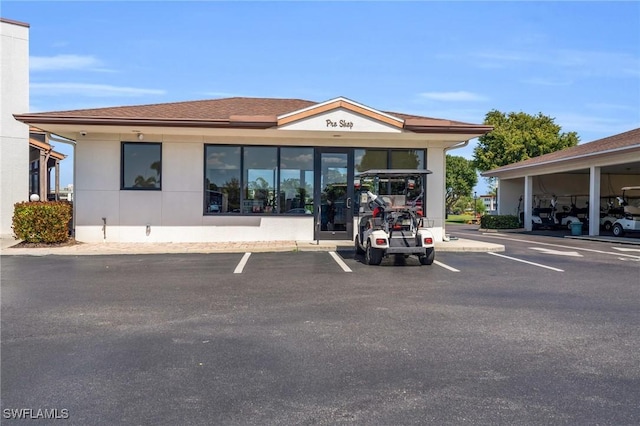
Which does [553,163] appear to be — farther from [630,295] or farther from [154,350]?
[154,350]

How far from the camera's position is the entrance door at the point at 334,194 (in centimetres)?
1475

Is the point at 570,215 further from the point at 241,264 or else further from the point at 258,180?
the point at 241,264

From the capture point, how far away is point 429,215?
49.6 ft

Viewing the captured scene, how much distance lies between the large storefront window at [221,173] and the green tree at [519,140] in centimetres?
3031

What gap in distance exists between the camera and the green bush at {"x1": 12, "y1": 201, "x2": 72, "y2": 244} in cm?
1292

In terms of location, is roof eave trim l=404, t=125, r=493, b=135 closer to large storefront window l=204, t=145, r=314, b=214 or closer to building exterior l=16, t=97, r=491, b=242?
building exterior l=16, t=97, r=491, b=242

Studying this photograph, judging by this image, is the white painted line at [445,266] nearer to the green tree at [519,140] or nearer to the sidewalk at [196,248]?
the sidewalk at [196,248]

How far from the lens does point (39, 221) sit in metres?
13.0

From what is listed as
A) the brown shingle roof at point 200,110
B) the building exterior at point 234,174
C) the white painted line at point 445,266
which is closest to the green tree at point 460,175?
the brown shingle roof at point 200,110

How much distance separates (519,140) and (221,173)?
31.6m

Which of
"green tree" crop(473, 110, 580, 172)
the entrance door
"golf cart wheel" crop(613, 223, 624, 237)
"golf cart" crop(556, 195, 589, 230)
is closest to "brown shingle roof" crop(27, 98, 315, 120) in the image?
the entrance door

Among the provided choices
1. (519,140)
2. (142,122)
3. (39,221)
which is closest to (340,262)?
(142,122)

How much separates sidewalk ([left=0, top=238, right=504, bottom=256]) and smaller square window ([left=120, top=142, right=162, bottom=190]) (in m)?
1.78

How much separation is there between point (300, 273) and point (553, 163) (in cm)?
1834
